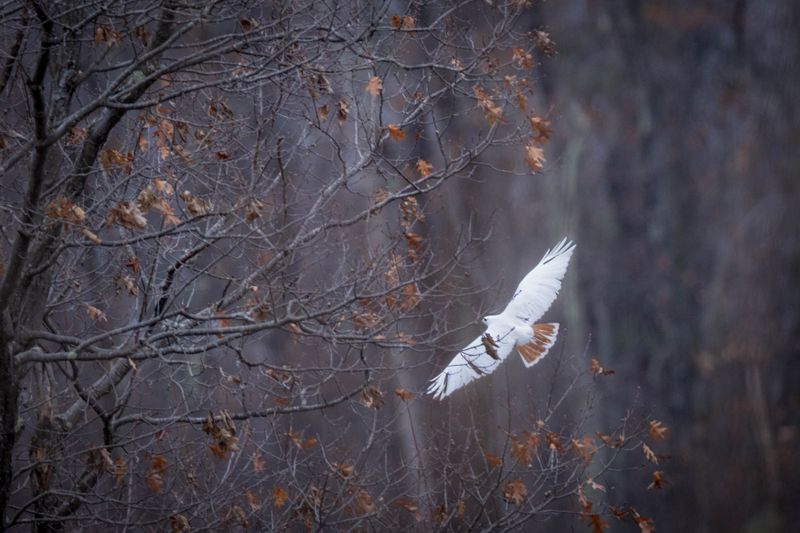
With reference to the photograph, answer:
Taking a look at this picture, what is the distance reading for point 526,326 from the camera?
8500 millimetres

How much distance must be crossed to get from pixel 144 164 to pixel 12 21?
1.19 m

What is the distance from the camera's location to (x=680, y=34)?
17078 mm

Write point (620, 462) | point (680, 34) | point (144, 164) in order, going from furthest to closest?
A: 1. point (680, 34)
2. point (620, 462)
3. point (144, 164)

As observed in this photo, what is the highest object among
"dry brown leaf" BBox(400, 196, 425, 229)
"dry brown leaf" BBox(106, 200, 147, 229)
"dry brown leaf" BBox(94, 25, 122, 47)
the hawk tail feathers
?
"dry brown leaf" BBox(94, 25, 122, 47)

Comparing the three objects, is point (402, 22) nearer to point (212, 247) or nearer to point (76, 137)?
point (212, 247)

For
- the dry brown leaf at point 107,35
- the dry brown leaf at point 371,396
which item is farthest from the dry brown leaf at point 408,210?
the dry brown leaf at point 107,35

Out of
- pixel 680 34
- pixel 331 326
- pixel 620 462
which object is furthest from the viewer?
pixel 680 34

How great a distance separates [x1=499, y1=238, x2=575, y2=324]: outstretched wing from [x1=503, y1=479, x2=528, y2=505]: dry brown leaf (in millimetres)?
1587

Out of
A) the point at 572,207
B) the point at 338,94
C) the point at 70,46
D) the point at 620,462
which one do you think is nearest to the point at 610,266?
the point at 572,207

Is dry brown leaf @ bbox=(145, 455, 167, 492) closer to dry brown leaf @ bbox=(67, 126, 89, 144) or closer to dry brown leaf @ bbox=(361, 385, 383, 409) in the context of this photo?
dry brown leaf @ bbox=(361, 385, 383, 409)

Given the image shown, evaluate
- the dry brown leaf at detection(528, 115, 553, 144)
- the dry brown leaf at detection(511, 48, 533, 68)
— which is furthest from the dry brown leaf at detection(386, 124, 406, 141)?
the dry brown leaf at detection(511, 48, 533, 68)

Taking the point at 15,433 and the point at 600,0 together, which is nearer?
the point at 15,433

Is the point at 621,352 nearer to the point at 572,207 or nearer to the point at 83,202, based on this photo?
the point at 572,207

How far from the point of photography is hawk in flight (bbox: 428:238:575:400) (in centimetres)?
825
